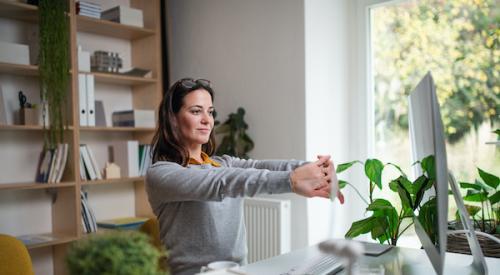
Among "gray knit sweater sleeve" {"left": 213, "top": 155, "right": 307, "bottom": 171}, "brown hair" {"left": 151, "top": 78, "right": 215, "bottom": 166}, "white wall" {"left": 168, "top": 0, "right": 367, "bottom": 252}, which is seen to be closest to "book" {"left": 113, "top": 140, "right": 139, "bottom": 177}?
"white wall" {"left": 168, "top": 0, "right": 367, "bottom": 252}

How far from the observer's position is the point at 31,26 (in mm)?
2891

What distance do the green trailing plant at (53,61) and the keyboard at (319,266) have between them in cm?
196

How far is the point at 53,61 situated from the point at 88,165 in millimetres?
687

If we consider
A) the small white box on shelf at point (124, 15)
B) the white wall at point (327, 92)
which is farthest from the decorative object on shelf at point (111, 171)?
the white wall at point (327, 92)

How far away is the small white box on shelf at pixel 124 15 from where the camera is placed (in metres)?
3.09

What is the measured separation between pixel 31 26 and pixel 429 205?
2.65 m

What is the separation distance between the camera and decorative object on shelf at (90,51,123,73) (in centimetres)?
303

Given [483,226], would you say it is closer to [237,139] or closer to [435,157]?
[435,157]

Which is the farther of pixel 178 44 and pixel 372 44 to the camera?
pixel 178 44

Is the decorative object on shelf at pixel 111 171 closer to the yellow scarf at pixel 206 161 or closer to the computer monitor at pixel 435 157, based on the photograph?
the yellow scarf at pixel 206 161

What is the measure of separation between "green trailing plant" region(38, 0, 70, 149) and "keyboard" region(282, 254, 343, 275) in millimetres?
1957

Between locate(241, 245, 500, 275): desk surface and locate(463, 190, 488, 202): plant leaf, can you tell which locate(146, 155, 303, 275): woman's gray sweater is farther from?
locate(463, 190, 488, 202): plant leaf

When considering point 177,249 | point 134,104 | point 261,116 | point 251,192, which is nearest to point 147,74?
point 134,104

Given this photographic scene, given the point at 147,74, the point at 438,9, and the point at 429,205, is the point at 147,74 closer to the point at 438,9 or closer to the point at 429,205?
the point at 438,9
